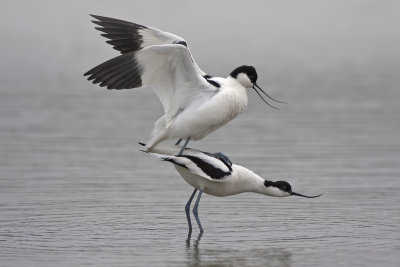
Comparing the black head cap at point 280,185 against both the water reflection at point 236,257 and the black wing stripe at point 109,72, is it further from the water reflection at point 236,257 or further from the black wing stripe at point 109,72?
the black wing stripe at point 109,72

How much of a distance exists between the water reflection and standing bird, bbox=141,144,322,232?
0.87 meters

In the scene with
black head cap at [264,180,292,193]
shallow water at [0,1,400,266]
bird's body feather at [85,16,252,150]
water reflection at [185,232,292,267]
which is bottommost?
shallow water at [0,1,400,266]

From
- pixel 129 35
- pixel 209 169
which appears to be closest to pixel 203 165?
pixel 209 169

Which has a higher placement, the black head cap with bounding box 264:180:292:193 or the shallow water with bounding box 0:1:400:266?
the black head cap with bounding box 264:180:292:193

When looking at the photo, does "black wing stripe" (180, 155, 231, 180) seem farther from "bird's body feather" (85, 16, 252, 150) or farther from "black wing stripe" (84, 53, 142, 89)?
"black wing stripe" (84, 53, 142, 89)

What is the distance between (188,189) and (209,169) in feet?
6.81

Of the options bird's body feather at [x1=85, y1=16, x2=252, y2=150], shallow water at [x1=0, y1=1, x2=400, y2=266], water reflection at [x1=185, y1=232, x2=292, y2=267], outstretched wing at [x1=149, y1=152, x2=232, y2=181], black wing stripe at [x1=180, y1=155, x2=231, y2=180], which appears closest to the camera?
water reflection at [x1=185, y1=232, x2=292, y2=267]

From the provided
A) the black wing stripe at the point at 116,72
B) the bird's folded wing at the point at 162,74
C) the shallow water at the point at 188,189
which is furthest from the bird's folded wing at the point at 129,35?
the shallow water at the point at 188,189

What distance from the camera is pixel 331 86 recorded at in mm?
23625

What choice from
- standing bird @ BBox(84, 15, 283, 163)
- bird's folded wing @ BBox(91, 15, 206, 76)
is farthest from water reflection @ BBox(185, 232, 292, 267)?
bird's folded wing @ BBox(91, 15, 206, 76)

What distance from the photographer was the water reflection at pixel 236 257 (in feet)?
31.1

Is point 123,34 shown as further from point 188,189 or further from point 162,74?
point 188,189

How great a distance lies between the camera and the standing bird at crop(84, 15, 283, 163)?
10.9 meters

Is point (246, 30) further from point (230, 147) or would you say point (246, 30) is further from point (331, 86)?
point (230, 147)
